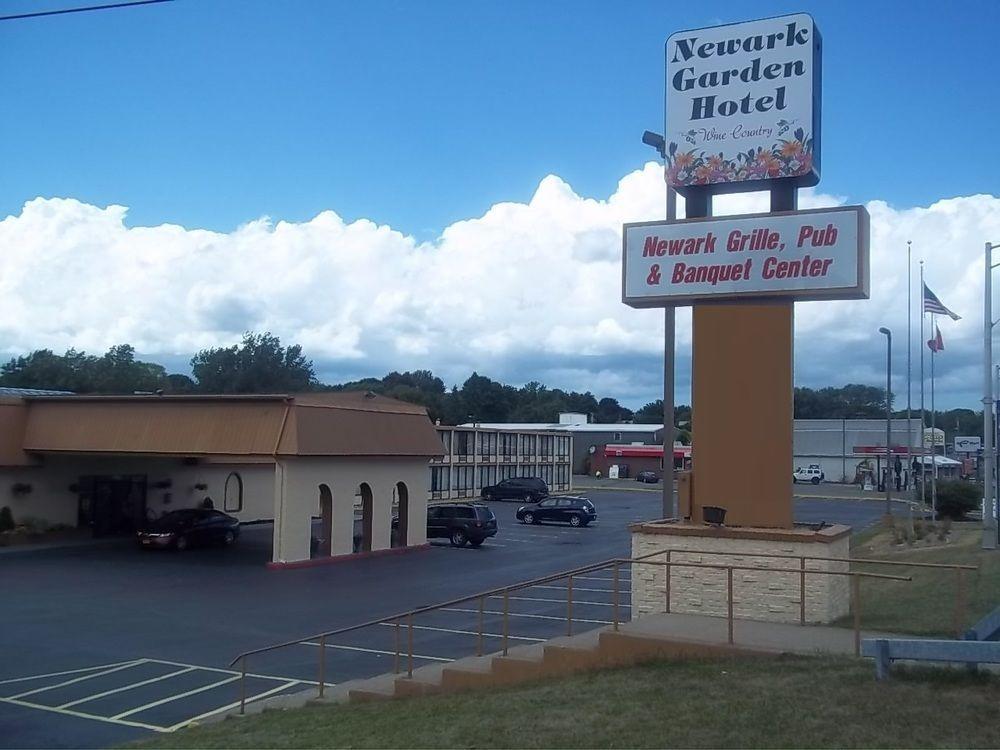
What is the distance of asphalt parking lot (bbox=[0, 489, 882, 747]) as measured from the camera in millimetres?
14727

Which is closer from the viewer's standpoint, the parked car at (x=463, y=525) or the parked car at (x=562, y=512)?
the parked car at (x=463, y=525)

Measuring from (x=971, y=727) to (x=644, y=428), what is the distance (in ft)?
332

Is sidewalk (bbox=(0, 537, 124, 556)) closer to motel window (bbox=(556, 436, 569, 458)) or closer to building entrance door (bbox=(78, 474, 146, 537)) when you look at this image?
building entrance door (bbox=(78, 474, 146, 537))

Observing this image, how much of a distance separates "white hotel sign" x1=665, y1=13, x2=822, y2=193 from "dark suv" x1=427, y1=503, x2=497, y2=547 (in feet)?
83.1

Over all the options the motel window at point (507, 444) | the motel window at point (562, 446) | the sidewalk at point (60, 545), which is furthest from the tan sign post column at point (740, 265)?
the motel window at point (562, 446)

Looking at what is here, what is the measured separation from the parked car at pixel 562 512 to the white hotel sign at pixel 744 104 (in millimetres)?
36284

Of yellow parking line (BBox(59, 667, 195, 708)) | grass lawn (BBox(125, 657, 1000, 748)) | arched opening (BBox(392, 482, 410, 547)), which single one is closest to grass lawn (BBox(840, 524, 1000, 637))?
grass lawn (BBox(125, 657, 1000, 748))

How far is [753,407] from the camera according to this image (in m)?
15.4

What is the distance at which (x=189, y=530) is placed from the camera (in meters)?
37.1

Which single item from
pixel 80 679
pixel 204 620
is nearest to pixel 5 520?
pixel 204 620

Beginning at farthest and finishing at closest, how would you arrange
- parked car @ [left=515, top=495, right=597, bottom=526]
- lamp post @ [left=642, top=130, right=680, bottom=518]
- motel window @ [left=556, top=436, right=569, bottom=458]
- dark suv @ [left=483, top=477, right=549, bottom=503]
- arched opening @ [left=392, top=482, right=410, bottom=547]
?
motel window @ [left=556, top=436, right=569, bottom=458]
dark suv @ [left=483, top=477, right=549, bottom=503]
parked car @ [left=515, top=495, right=597, bottom=526]
arched opening @ [left=392, top=482, right=410, bottom=547]
lamp post @ [left=642, top=130, right=680, bottom=518]

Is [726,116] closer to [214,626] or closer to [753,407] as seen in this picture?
[753,407]

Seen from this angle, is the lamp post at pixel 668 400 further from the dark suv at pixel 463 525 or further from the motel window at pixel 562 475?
the motel window at pixel 562 475

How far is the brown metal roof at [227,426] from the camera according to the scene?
3281 centimetres
